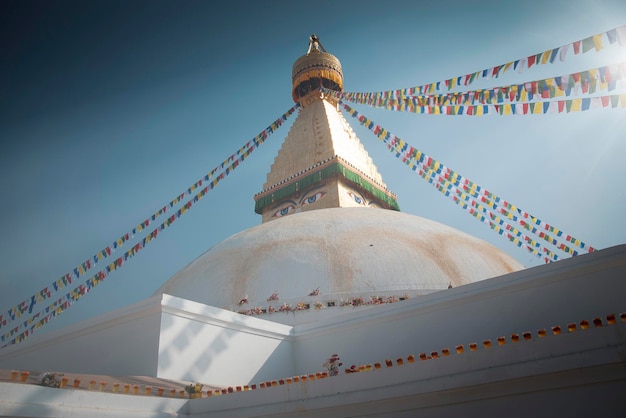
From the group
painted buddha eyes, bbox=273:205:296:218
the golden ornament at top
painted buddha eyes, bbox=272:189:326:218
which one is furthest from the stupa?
the golden ornament at top

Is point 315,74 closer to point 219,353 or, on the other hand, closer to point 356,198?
point 356,198

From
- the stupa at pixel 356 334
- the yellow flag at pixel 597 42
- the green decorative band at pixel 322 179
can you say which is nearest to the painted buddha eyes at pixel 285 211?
the green decorative band at pixel 322 179

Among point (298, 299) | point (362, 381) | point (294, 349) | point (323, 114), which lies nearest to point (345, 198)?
point (323, 114)

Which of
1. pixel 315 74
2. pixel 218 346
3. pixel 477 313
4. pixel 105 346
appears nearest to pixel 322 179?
pixel 315 74

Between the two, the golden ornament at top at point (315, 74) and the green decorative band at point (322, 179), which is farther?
the golden ornament at top at point (315, 74)

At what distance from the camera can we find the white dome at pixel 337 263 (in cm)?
857

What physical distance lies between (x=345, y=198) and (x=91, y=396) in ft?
39.5

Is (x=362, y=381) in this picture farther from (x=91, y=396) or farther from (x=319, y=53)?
(x=319, y=53)

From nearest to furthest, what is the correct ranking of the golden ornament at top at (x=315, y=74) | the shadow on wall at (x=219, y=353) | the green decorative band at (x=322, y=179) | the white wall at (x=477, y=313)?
the white wall at (x=477, y=313) < the shadow on wall at (x=219, y=353) < the green decorative band at (x=322, y=179) < the golden ornament at top at (x=315, y=74)

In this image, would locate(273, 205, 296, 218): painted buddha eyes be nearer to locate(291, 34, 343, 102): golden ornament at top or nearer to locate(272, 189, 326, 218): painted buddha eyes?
locate(272, 189, 326, 218): painted buddha eyes

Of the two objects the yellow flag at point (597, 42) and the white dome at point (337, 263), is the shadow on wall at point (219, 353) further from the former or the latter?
the yellow flag at point (597, 42)

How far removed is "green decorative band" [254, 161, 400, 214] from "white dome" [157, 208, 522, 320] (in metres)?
5.01

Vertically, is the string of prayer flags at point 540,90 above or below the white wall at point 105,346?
above

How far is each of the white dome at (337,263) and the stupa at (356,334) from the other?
4 cm
